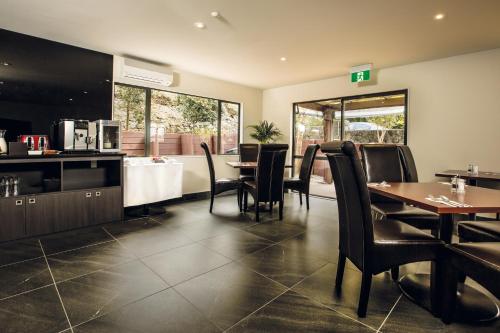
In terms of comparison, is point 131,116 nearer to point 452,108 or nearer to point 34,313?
point 34,313

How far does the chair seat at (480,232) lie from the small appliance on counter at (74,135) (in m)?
4.30

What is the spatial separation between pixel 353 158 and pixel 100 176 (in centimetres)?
363

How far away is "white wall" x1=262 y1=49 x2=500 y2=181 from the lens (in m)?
3.98

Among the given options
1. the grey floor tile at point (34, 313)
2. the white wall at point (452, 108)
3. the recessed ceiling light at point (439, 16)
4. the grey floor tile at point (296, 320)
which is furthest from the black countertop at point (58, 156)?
the white wall at point (452, 108)

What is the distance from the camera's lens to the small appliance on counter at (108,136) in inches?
152

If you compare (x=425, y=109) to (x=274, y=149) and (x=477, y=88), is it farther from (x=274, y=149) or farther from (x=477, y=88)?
(x=274, y=149)

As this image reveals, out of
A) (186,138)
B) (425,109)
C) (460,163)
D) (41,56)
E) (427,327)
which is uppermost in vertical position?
(41,56)

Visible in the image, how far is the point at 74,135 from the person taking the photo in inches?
141

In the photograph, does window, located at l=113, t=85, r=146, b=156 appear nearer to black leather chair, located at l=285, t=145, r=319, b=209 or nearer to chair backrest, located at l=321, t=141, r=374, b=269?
black leather chair, located at l=285, t=145, r=319, b=209

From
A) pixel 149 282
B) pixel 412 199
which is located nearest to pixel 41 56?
pixel 149 282

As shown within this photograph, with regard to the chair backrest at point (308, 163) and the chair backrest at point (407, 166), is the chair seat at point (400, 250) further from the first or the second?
the chair backrest at point (308, 163)

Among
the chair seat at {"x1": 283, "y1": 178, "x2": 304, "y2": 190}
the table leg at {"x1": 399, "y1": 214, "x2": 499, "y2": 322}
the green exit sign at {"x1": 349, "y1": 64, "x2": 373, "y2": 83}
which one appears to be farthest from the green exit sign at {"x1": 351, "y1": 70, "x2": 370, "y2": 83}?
the table leg at {"x1": 399, "y1": 214, "x2": 499, "y2": 322}

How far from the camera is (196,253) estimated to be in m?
2.70

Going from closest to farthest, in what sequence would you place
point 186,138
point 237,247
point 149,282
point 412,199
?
point 412,199 → point 149,282 → point 237,247 → point 186,138
